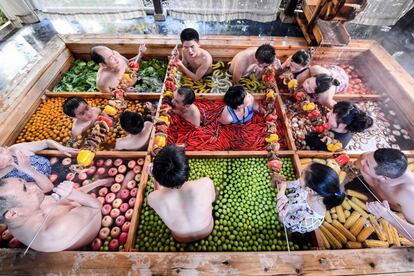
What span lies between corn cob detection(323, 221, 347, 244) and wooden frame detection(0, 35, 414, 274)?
532 millimetres

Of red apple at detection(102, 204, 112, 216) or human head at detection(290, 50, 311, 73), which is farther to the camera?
human head at detection(290, 50, 311, 73)

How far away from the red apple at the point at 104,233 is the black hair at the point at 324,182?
258cm

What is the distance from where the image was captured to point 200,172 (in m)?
3.42

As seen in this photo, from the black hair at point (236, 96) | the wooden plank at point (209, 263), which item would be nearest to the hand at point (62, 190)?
the wooden plank at point (209, 263)

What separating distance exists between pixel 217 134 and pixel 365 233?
2.62 metres

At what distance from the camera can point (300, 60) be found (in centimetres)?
406

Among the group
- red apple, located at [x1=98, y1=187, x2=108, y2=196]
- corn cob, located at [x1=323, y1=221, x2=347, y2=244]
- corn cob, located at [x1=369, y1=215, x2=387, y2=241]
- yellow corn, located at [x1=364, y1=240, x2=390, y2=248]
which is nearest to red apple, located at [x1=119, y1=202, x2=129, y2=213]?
red apple, located at [x1=98, y1=187, x2=108, y2=196]

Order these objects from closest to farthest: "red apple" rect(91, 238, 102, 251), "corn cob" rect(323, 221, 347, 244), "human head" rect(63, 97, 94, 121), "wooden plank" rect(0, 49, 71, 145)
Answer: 1. "red apple" rect(91, 238, 102, 251)
2. "corn cob" rect(323, 221, 347, 244)
3. "human head" rect(63, 97, 94, 121)
4. "wooden plank" rect(0, 49, 71, 145)

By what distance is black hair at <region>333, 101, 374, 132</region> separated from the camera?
3.10 metres

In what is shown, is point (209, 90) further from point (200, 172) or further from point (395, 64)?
point (395, 64)

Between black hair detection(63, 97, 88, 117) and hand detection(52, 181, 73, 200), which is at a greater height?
hand detection(52, 181, 73, 200)

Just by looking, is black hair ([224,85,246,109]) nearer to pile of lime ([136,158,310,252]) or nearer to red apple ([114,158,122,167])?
pile of lime ([136,158,310,252])

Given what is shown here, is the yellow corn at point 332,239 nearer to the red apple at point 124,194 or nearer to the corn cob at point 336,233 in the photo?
the corn cob at point 336,233

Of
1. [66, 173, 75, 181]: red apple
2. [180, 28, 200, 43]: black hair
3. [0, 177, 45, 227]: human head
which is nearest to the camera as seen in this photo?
[0, 177, 45, 227]: human head
